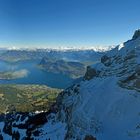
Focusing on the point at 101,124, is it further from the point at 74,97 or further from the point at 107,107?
the point at 74,97

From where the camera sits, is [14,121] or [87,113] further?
[14,121]

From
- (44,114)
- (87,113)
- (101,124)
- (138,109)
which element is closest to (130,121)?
(138,109)

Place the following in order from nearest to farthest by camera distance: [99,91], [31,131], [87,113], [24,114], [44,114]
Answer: [87,113] → [99,91] → [31,131] → [44,114] → [24,114]

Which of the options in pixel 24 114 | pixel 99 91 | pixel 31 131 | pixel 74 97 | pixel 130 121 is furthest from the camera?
pixel 24 114

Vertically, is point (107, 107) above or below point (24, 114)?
above

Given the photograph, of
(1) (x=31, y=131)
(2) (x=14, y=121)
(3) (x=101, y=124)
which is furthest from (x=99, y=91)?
(2) (x=14, y=121)

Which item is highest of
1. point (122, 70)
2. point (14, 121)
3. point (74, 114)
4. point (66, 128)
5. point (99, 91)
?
point (122, 70)
